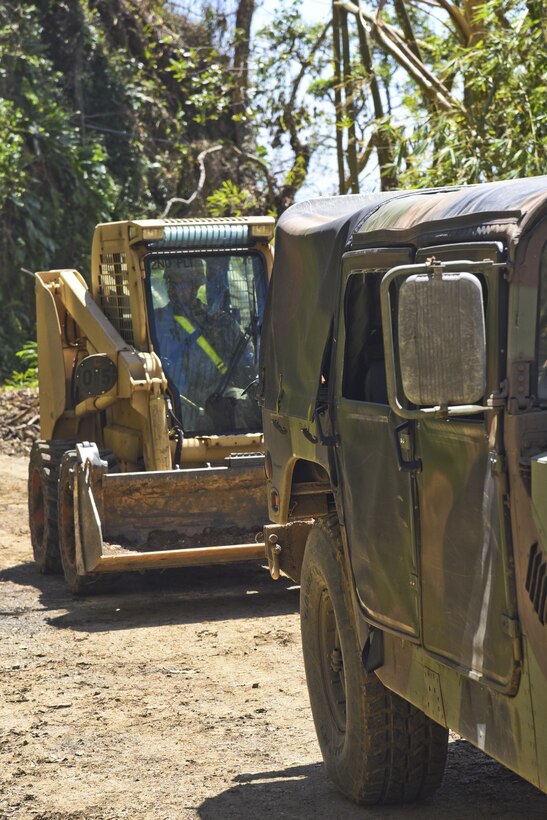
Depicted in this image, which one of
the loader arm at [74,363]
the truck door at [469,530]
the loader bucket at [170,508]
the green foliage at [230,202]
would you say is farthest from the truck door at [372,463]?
the green foliage at [230,202]

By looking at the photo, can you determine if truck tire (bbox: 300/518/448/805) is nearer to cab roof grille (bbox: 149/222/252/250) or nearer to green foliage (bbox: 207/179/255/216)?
cab roof grille (bbox: 149/222/252/250)

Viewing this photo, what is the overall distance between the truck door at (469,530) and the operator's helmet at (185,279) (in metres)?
6.48

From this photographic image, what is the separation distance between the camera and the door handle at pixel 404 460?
14.2 feet

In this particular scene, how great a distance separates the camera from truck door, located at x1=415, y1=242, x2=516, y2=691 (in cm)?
369

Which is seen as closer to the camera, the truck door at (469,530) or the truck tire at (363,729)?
the truck door at (469,530)

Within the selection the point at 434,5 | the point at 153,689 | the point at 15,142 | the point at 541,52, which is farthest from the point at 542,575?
the point at 15,142

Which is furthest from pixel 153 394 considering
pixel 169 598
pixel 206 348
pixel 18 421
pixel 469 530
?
pixel 18 421

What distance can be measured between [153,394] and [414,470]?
597 cm

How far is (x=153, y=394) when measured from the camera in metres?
10.2

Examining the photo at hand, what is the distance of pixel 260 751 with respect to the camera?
6.12 m

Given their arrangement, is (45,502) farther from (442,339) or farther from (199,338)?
(442,339)

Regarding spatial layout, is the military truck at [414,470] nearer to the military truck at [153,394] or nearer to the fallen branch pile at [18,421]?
Answer: the military truck at [153,394]

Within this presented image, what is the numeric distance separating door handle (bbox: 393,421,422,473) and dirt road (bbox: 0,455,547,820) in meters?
1.52

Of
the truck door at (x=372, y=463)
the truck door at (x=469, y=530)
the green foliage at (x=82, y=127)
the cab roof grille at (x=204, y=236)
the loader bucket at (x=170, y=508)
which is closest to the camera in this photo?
the truck door at (x=469, y=530)
